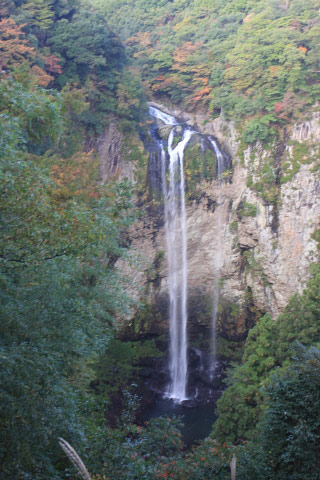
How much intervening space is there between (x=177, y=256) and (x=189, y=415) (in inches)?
236

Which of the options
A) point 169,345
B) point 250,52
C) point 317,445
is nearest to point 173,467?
point 317,445

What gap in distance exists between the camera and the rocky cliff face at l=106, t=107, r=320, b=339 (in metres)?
14.2

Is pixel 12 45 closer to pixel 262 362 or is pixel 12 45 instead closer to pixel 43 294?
pixel 43 294

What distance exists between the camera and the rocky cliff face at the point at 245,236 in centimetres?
1422

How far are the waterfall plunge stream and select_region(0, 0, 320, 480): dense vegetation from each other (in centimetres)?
216

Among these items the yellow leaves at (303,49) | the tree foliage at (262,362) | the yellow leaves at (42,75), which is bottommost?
the tree foliage at (262,362)

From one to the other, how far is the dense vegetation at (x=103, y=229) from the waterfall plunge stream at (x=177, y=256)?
7.09 ft

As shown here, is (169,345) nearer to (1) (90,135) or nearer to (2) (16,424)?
(1) (90,135)

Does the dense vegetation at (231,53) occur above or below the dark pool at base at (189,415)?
above

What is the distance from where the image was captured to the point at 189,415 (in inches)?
551

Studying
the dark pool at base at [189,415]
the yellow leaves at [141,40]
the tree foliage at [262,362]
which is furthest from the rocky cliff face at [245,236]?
the yellow leaves at [141,40]

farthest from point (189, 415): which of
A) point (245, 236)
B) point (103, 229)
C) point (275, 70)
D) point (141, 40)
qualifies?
point (141, 40)

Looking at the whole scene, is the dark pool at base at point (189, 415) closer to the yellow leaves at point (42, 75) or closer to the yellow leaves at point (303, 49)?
the yellow leaves at point (42, 75)

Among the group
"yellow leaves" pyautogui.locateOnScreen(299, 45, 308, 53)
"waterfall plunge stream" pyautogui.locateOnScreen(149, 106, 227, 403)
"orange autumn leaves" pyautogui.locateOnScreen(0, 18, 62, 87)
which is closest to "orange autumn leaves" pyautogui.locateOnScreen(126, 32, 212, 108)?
"waterfall plunge stream" pyautogui.locateOnScreen(149, 106, 227, 403)
